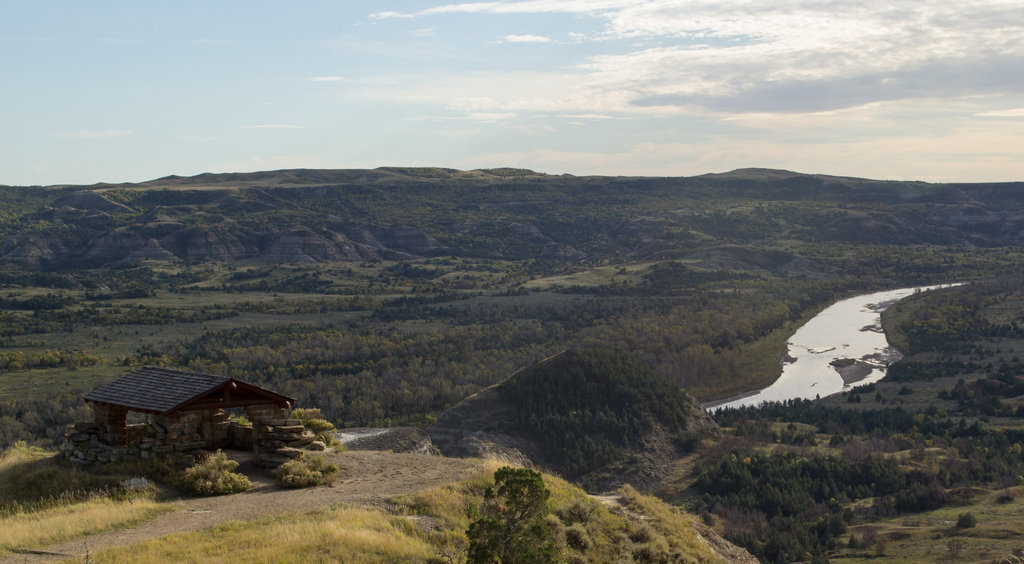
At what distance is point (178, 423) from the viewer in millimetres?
20906

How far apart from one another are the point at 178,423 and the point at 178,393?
30.4 inches

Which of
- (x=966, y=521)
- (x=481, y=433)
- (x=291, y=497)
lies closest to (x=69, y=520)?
(x=291, y=497)

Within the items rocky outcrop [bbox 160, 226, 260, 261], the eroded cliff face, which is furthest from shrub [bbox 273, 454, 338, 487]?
rocky outcrop [bbox 160, 226, 260, 261]

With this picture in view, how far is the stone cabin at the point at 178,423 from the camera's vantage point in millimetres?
20625

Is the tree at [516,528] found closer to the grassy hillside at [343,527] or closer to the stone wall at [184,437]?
the grassy hillside at [343,527]

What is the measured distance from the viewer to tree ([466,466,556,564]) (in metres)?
15.1

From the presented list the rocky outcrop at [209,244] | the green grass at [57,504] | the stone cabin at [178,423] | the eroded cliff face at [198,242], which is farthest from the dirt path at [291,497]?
the rocky outcrop at [209,244]

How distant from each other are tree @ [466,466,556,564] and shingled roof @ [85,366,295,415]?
7.80 m

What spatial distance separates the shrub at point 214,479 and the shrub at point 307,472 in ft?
2.83

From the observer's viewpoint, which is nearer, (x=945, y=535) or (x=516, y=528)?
(x=516, y=528)

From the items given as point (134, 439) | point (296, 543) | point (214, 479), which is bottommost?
point (214, 479)

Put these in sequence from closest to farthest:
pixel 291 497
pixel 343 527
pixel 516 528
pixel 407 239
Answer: pixel 516 528
pixel 343 527
pixel 291 497
pixel 407 239

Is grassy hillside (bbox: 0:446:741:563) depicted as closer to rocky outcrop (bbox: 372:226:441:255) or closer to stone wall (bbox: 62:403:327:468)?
stone wall (bbox: 62:403:327:468)

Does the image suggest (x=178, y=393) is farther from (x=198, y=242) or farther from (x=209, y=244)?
(x=198, y=242)
